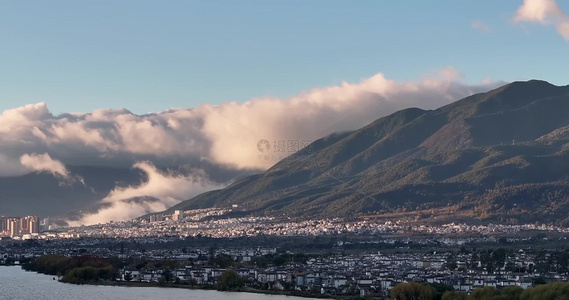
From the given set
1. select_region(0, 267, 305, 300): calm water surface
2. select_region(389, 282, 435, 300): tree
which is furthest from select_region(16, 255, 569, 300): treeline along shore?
select_region(0, 267, 305, 300): calm water surface

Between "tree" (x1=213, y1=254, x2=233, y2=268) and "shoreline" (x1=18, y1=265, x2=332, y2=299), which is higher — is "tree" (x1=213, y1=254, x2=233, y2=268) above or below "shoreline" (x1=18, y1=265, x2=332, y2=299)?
above

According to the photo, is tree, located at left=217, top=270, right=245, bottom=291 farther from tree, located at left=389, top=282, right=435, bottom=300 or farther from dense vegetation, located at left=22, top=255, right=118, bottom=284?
tree, located at left=389, top=282, right=435, bottom=300

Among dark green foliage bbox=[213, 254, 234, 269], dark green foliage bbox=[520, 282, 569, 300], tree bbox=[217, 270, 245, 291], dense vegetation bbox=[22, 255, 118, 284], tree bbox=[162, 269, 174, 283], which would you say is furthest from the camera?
dark green foliage bbox=[213, 254, 234, 269]

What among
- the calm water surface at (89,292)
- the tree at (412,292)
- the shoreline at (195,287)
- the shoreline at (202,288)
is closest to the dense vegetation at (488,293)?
the tree at (412,292)

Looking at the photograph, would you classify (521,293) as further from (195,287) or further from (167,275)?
(167,275)

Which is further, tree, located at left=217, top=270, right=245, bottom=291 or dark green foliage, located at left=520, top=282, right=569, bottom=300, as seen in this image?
tree, located at left=217, top=270, right=245, bottom=291

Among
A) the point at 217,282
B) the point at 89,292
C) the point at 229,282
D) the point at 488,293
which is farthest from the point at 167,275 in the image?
the point at 488,293
